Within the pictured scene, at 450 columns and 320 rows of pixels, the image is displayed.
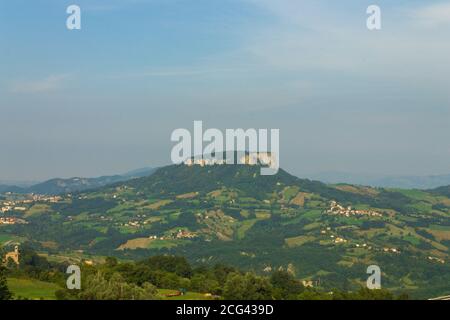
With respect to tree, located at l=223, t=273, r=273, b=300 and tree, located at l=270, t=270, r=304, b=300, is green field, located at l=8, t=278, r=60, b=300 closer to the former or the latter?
tree, located at l=223, t=273, r=273, b=300

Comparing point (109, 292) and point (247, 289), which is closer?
point (109, 292)

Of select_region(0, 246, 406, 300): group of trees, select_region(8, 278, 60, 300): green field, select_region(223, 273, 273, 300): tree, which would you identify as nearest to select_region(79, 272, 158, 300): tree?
select_region(0, 246, 406, 300): group of trees

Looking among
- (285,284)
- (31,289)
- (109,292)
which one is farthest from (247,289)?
(31,289)

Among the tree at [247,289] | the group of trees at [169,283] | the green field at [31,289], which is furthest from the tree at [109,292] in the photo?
the tree at [247,289]

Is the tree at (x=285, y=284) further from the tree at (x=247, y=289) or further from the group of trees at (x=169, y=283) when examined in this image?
the tree at (x=247, y=289)

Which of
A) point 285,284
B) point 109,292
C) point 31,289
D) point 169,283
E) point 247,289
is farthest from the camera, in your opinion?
point 285,284

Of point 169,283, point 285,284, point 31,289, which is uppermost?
point 31,289

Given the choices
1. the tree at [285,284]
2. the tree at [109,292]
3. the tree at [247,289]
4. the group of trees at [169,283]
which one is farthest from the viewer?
the tree at [285,284]

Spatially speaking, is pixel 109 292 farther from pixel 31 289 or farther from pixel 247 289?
pixel 31 289
